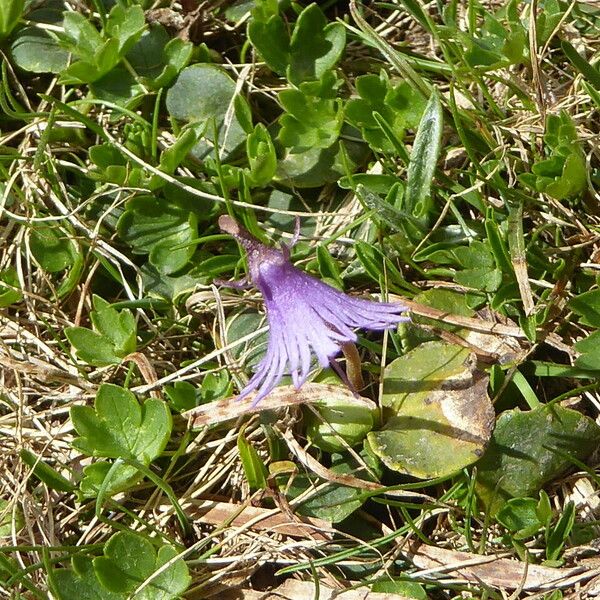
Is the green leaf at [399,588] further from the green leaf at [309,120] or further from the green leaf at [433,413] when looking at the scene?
the green leaf at [309,120]

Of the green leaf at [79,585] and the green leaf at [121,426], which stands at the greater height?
the green leaf at [121,426]

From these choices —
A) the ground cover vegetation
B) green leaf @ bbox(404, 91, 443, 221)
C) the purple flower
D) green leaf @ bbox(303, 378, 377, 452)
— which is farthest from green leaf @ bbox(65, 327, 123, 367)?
green leaf @ bbox(404, 91, 443, 221)

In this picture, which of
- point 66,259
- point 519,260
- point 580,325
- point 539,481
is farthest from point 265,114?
point 539,481

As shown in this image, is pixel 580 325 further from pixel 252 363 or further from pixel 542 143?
pixel 252 363

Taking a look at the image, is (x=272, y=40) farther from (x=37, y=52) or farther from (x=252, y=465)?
(x=252, y=465)

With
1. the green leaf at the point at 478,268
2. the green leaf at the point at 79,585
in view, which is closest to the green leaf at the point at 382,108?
the green leaf at the point at 478,268

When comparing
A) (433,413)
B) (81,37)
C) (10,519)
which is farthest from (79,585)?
(81,37)

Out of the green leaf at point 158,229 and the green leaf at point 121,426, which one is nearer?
the green leaf at point 121,426
